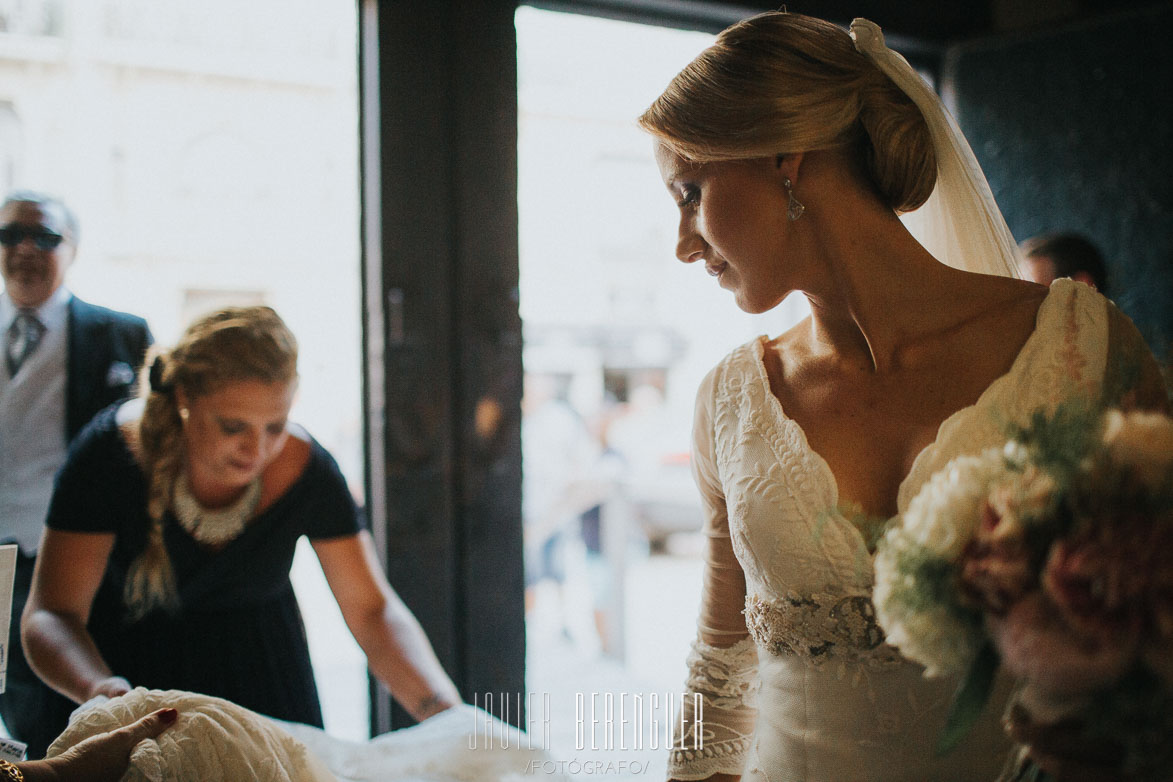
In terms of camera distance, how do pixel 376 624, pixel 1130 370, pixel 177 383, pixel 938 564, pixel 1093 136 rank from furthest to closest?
pixel 1093 136, pixel 376 624, pixel 177 383, pixel 1130 370, pixel 938 564

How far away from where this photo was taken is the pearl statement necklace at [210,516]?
1.62m

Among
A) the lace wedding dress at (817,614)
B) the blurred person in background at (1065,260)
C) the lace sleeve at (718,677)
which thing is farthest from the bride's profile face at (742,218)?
the blurred person in background at (1065,260)

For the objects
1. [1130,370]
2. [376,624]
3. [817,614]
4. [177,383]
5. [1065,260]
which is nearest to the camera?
[1130,370]

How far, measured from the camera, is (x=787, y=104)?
1164 mm

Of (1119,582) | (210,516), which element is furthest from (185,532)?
(1119,582)

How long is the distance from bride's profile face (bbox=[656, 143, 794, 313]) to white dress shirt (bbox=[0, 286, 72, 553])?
1.18 metres

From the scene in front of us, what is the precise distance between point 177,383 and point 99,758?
0.71 metres

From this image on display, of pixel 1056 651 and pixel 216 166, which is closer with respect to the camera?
pixel 1056 651

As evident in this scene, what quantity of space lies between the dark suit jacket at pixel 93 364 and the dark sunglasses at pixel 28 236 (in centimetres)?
11

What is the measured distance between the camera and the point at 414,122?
7.22ft

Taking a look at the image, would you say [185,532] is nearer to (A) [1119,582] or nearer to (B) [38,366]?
(B) [38,366]

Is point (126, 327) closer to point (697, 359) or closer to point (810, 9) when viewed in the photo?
point (697, 359)

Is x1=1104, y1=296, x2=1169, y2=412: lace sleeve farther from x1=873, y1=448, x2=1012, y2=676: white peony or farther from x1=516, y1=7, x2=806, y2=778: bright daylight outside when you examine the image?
x1=516, y1=7, x2=806, y2=778: bright daylight outside

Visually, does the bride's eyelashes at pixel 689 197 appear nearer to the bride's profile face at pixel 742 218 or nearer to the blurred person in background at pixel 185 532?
the bride's profile face at pixel 742 218
